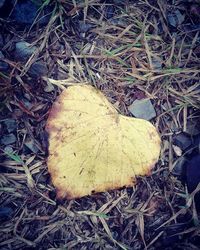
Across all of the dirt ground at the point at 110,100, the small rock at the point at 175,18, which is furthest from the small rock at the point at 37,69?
the small rock at the point at 175,18

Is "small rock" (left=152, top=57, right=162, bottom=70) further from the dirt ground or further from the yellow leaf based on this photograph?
the yellow leaf

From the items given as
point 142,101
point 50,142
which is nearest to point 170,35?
point 142,101

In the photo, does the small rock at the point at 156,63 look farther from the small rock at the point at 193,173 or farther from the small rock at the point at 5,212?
the small rock at the point at 5,212

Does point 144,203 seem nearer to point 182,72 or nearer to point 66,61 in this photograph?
point 182,72

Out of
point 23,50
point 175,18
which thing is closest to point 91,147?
point 23,50

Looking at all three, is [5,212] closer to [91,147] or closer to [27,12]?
[91,147]

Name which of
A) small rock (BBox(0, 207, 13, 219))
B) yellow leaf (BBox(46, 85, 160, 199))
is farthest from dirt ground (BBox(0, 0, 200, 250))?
yellow leaf (BBox(46, 85, 160, 199))
